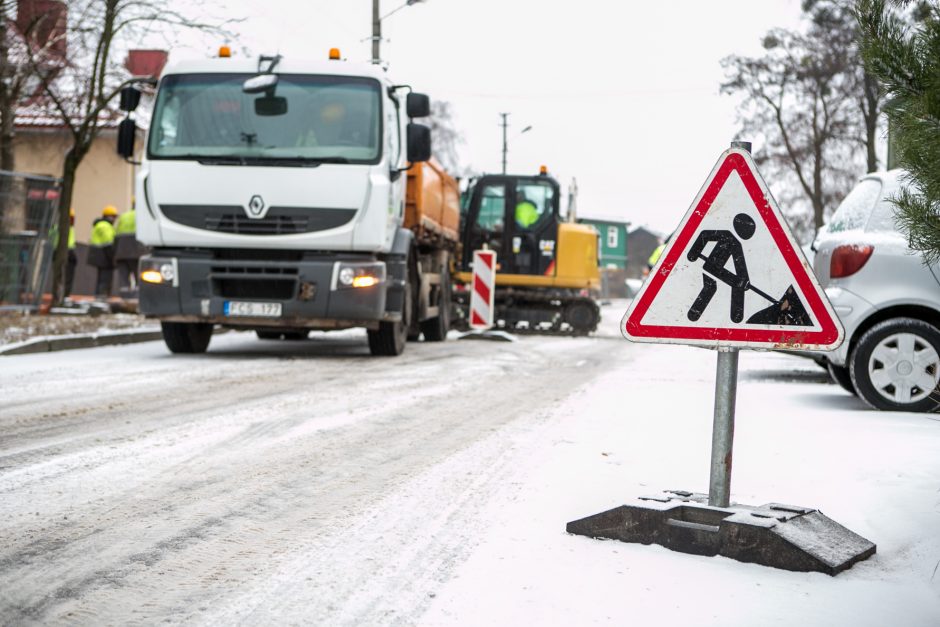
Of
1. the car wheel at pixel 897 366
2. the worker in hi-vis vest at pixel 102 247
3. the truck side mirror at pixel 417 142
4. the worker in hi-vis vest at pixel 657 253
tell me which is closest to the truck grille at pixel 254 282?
the truck side mirror at pixel 417 142

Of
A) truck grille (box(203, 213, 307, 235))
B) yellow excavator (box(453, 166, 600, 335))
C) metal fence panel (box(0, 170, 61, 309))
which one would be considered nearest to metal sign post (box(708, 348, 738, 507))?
truck grille (box(203, 213, 307, 235))

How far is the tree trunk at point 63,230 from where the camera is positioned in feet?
65.6

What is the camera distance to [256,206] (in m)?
12.2

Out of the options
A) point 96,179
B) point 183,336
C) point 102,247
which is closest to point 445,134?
point 96,179

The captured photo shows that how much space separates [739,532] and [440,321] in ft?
46.0

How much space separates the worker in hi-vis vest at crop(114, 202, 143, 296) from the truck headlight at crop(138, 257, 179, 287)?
865cm

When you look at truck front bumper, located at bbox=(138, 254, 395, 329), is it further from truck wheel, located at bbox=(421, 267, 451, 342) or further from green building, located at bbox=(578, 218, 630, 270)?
green building, located at bbox=(578, 218, 630, 270)

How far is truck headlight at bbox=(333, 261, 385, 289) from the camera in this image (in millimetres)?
12367

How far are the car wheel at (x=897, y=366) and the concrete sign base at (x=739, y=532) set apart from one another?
4382 mm

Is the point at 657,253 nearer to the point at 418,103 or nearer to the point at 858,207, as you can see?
the point at 418,103

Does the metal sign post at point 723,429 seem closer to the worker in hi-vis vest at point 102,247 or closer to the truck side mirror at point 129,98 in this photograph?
the truck side mirror at point 129,98

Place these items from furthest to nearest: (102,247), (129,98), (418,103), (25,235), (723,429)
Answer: (102,247) → (25,235) → (418,103) → (129,98) → (723,429)

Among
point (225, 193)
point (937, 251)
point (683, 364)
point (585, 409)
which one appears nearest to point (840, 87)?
point (683, 364)

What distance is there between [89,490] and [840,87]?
32.5 m
